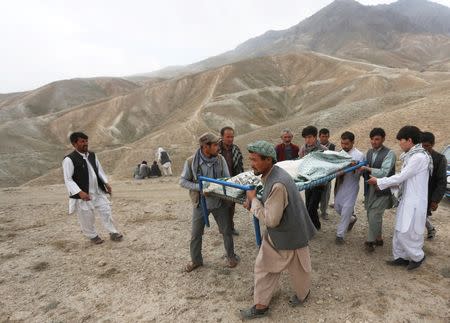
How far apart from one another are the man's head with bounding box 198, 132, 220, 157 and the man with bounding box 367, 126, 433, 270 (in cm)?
241

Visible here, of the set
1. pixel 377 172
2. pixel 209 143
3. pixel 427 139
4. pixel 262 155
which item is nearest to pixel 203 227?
pixel 209 143

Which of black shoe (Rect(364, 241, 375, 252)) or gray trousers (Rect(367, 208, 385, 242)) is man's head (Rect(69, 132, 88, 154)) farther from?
black shoe (Rect(364, 241, 375, 252))

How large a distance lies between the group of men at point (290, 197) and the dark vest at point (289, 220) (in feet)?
0.04

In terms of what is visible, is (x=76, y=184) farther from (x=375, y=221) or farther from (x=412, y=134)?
(x=412, y=134)

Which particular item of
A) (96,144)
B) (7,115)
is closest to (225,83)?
(96,144)

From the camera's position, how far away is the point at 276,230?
3617mm

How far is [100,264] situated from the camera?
228 inches

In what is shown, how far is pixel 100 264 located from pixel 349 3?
194 metres

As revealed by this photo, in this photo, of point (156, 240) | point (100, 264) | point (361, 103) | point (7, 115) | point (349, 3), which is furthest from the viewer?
point (349, 3)

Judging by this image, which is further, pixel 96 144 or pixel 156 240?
pixel 96 144

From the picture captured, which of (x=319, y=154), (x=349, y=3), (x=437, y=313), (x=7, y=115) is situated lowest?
(x=437, y=313)

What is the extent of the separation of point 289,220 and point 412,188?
221 centimetres

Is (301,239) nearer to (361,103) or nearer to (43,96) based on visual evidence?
(361,103)

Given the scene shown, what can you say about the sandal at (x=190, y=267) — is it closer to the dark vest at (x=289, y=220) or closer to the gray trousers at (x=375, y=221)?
the dark vest at (x=289, y=220)
